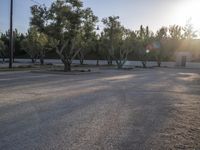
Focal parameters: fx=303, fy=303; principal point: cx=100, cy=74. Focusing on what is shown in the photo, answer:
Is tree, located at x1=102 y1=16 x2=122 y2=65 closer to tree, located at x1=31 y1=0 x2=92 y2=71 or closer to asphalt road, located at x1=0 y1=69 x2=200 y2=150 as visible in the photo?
tree, located at x1=31 y1=0 x2=92 y2=71

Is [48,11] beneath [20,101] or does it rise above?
above

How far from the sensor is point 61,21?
2784cm

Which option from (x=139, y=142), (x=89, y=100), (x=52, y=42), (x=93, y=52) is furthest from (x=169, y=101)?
(x=93, y=52)

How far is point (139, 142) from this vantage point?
540 centimetres

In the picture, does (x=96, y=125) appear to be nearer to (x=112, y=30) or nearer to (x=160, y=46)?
(x=112, y=30)

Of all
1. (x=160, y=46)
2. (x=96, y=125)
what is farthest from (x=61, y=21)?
(x=160, y=46)

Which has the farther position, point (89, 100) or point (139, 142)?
point (89, 100)

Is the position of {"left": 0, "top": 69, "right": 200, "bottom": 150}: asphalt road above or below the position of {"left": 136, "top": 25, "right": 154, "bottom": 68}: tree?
below

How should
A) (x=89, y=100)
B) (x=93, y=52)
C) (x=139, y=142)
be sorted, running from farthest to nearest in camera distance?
1. (x=93, y=52)
2. (x=89, y=100)
3. (x=139, y=142)

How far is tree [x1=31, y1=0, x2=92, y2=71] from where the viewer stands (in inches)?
1100

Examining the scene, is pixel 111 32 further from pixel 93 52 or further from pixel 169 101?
pixel 169 101

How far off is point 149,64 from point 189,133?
53.9 metres

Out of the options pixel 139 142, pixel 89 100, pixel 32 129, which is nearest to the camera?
pixel 139 142

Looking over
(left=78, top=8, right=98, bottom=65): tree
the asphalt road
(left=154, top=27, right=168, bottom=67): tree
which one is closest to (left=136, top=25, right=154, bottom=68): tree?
(left=154, top=27, right=168, bottom=67): tree
